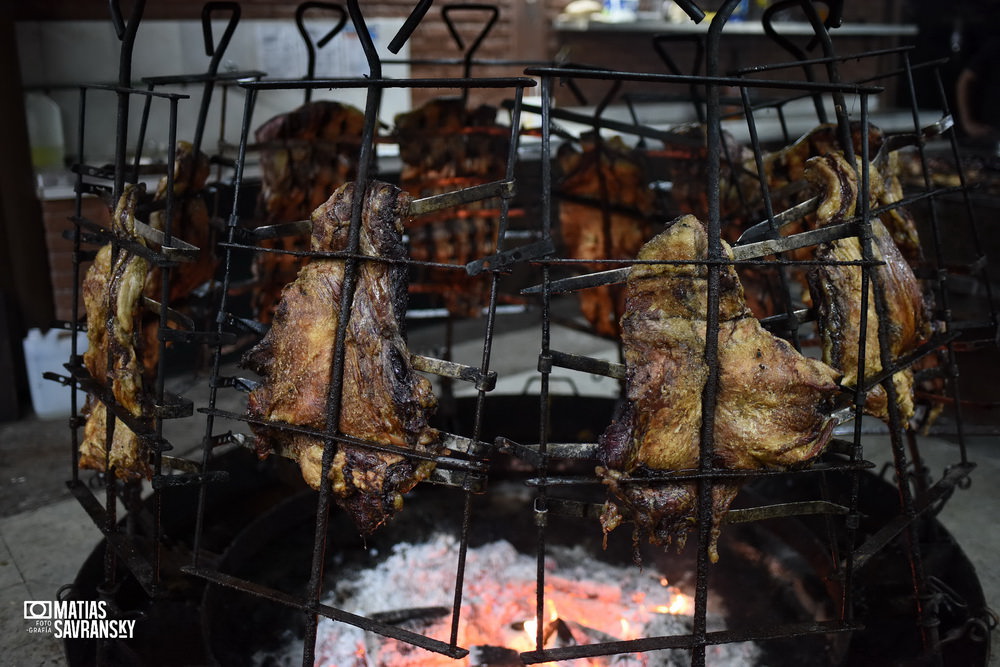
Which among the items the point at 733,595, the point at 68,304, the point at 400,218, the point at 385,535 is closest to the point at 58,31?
the point at 68,304

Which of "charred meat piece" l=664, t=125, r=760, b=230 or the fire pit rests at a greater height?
"charred meat piece" l=664, t=125, r=760, b=230

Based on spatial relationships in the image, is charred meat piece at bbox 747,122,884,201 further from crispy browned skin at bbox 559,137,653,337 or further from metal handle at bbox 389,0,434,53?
metal handle at bbox 389,0,434,53

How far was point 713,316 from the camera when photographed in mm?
2361

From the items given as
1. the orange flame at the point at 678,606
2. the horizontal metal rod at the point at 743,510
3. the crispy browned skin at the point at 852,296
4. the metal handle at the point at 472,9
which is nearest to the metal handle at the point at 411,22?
the horizontal metal rod at the point at 743,510

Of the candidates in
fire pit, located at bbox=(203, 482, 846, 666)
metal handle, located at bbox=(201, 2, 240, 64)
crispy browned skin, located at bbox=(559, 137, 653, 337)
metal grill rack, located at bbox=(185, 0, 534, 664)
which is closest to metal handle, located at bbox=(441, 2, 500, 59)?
crispy browned skin, located at bbox=(559, 137, 653, 337)

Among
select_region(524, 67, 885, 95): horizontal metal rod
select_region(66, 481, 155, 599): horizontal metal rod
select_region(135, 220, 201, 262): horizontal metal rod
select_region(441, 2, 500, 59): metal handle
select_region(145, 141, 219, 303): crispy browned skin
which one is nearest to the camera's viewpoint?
select_region(524, 67, 885, 95): horizontal metal rod

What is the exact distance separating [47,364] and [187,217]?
153 inches

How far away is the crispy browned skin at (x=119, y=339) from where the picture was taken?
3055mm

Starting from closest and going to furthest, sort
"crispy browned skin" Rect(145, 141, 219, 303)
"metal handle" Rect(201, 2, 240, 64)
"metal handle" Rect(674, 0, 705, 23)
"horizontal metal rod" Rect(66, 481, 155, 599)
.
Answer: "metal handle" Rect(674, 0, 705, 23) → "horizontal metal rod" Rect(66, 481, 155, 599) → "metal handle" Rect(201, 2, 240, 64) → "crispy browned skin" Rect(145, 141, 219, 303)

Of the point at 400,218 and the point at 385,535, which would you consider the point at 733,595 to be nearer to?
the point at 385,535

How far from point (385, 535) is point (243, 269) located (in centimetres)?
351

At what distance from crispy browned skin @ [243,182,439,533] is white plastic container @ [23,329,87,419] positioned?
4741mm

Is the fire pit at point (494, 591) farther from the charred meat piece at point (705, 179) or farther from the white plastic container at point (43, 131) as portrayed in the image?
the white plastic container at point (43, 131)

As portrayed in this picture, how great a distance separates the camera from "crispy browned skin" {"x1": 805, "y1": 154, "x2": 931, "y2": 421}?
9.19 feet
